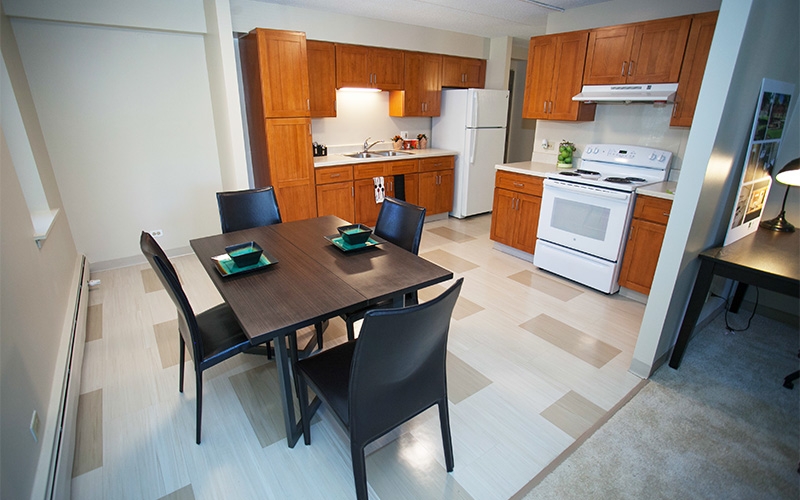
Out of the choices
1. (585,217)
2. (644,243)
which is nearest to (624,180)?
(585,217)

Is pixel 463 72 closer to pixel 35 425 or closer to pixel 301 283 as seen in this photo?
pixel 301 283

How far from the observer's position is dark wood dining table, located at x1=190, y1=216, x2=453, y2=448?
1505 millimetres

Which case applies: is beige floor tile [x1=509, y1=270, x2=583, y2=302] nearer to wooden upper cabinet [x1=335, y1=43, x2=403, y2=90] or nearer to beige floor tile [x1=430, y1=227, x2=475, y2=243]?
beige floor tile [x1=430, y1=227, x2=475, y2=243]

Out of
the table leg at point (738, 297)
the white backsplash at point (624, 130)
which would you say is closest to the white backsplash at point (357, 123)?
the white backsplash at point (624, 130)

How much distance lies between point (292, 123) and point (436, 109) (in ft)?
7.11

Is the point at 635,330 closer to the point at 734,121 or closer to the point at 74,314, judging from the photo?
the point at 734,121

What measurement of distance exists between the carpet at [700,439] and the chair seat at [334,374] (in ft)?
2.82

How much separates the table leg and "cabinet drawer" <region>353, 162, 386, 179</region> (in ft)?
11.6

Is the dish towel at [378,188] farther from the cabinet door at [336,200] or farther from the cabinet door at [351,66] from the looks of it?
the cabinet door at [351,66]

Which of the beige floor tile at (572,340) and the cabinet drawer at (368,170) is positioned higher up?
the cabinet drawer at (368,170)

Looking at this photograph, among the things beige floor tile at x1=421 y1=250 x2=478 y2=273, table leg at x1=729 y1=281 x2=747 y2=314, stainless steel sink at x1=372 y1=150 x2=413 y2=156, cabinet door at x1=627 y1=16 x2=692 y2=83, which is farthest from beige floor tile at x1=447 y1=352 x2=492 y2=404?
stainless steel sink at x1=372 y1=150 x2=413 y2=156

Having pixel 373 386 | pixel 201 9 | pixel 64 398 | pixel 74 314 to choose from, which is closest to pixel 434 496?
pixel 373 386

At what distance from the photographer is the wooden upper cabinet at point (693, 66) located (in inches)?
110

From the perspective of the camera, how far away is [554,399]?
2113mm
